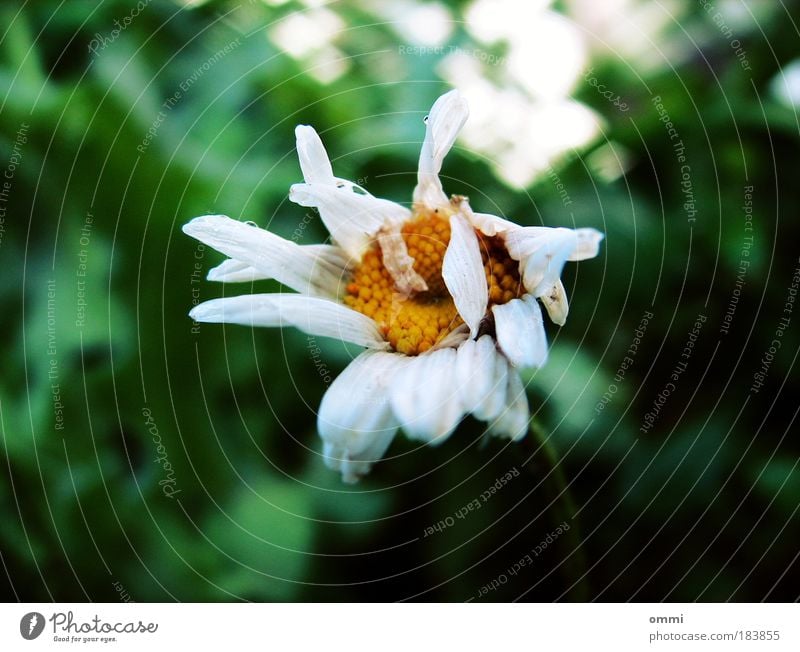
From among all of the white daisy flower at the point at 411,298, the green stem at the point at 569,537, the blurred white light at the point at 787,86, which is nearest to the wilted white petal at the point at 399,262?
the white daisy flower at the point at 411,298

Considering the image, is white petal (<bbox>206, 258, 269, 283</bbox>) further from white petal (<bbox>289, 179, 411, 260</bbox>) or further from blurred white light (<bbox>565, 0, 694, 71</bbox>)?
blurred white light (<bbox>565, 0, 694, 71</bbox>)

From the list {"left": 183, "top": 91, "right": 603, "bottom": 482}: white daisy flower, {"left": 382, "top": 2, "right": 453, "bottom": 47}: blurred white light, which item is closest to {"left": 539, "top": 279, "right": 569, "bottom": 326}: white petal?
{"left": 183, "top": 91, "right": 603, "bottom": 482}: white daisy flower

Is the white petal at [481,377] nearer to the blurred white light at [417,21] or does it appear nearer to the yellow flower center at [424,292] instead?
the yellow flower center at [424,292]

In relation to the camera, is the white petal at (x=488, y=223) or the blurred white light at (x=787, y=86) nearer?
the white petal at (x=488, y=223)

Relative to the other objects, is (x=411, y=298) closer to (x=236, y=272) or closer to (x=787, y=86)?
(x=236, y=272)

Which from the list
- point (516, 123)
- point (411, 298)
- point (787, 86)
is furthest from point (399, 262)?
point (787, 86)

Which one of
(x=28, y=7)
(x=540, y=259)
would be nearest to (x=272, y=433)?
(x=540, y=259)
